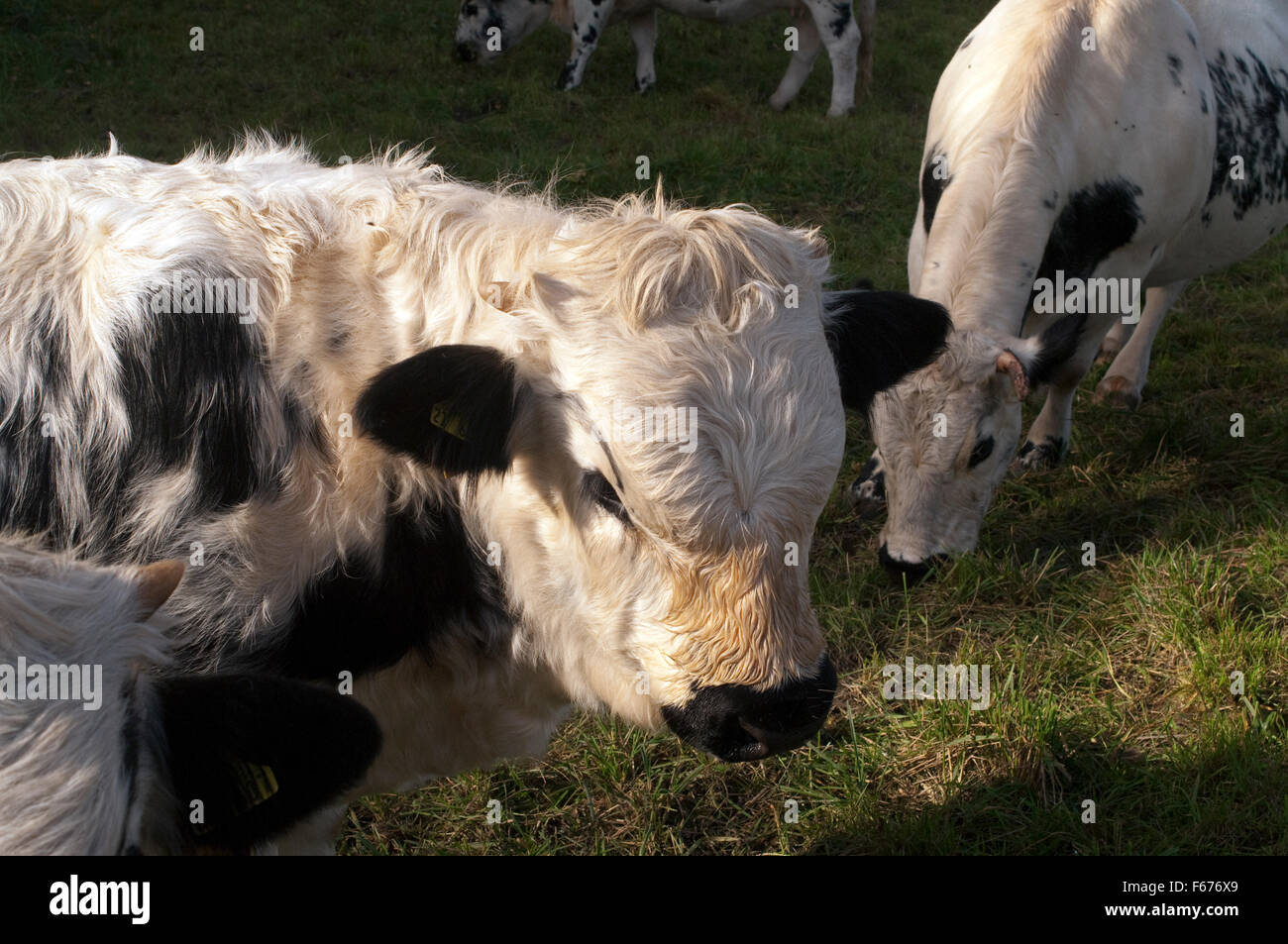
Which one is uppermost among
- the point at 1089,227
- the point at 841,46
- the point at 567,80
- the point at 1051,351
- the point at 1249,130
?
the point at 841,46

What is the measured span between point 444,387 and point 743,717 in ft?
3.22

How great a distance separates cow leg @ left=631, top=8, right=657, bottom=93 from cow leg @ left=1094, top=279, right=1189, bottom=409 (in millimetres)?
6397

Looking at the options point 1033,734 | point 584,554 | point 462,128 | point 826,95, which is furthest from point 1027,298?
point 826,95

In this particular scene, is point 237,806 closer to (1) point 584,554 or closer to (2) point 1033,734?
(1) point 584,554

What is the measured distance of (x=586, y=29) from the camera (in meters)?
11.6

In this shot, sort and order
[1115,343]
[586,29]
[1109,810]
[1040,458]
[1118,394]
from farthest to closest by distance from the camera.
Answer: [586,29]
[1115,343]
[1118,394]
[1040,458]
[1109,810]

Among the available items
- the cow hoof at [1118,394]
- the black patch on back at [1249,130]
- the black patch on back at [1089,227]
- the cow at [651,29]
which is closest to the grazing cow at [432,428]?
the black patch on back at [1089,227]

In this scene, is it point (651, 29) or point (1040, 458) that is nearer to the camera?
point (1040, 458)

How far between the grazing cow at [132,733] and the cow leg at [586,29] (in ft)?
34.5

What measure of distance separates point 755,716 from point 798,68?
404 inches

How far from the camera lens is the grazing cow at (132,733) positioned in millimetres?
1653

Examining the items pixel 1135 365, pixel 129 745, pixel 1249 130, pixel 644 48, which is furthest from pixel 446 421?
pixel 644 48

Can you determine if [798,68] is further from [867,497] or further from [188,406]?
[188,406]
